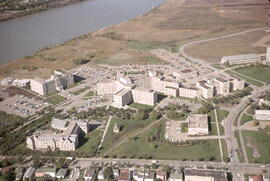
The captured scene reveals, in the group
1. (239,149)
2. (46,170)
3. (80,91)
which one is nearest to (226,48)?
(80,91)

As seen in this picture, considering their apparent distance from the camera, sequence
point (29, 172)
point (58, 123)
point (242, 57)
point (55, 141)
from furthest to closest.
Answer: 1. point (242, 57)
2. point (58, 123)
3. point (55, 141)
4. point (29, 172)

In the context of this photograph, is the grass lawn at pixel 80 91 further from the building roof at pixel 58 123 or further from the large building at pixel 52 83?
the building roof at pixel 58 123

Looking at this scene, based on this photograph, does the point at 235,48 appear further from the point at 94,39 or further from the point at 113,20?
the point at 113,20

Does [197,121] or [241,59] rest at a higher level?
[241,59]

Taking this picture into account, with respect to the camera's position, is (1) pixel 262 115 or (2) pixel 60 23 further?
(2) pixel 60 23

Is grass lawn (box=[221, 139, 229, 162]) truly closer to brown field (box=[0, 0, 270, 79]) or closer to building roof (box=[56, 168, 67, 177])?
building roof (box=[56, 168, 67, 177])

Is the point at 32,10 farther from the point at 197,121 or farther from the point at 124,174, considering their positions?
the point at 124,174
